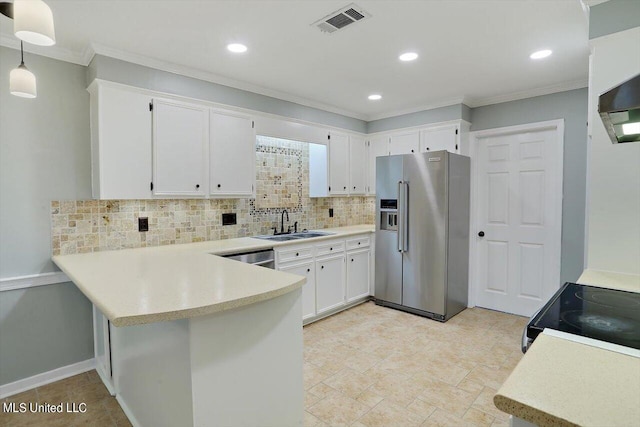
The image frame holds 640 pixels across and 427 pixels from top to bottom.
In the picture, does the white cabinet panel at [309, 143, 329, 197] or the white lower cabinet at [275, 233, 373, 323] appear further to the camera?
the white cabinet panel at [309, 143, 329, 197]

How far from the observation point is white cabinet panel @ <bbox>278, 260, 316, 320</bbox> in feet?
11.5

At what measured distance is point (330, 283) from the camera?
12.6ft

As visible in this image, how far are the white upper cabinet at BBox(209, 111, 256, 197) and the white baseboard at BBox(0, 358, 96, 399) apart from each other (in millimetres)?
1747

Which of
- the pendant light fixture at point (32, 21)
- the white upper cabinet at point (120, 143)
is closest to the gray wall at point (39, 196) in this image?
the white upper cabinet at point (120, 143)

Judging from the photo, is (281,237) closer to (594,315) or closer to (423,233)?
(423,233)

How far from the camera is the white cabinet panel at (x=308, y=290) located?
3.50 metres

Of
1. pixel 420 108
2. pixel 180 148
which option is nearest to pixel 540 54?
pixel 420 108

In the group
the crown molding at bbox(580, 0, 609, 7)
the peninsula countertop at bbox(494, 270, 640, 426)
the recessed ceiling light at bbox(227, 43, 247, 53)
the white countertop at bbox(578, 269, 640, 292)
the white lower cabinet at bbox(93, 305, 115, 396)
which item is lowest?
the white lower cabinet at bbox(93, 305, 115, 396)

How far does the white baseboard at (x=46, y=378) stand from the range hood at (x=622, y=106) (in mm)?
3618

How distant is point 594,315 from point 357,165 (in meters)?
3.64

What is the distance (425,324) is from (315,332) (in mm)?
1193

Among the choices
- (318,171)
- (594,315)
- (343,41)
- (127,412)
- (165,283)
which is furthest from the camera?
(318,171)

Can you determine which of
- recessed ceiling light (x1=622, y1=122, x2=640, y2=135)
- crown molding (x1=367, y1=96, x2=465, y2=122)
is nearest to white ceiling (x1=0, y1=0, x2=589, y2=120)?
crown molding (x1=367, y1=96, x2=465, y2=122)

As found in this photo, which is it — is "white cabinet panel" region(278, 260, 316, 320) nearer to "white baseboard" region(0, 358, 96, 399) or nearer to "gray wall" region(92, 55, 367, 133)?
"gray wall" region(92, 55, 367, 133)
